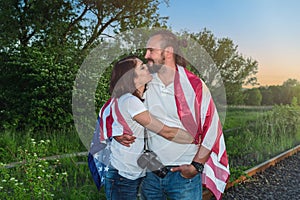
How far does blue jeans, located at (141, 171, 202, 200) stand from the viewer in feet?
6.59

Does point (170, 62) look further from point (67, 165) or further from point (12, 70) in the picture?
point (12, 70)

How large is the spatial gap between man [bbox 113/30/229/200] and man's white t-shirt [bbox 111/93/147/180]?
5cm

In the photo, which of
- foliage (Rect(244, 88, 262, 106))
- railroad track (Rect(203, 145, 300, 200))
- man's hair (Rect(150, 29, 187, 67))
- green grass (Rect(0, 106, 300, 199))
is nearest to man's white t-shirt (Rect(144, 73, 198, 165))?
man's hair (Rect(150, 29, 187, 67))

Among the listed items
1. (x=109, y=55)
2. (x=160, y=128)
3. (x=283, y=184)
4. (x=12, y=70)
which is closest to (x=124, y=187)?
(x=160, y=128)

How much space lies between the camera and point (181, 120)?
6.00ft

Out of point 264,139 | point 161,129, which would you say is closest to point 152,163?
point 161,129

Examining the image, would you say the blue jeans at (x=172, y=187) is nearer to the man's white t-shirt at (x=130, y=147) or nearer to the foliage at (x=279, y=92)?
the man's white t-shirt at (x=130, y=147)

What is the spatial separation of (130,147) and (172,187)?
34 centimetres

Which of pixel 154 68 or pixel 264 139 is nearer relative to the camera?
pixel 154 68

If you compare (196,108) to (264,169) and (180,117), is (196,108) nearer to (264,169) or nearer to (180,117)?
(180,117)

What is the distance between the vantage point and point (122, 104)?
1.79 meters

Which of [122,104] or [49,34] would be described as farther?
[49,34]

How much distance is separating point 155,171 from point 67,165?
137 inches

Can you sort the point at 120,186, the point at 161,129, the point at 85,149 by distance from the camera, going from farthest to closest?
the point at 85,149, the point at 120,186, the point at 161,129
